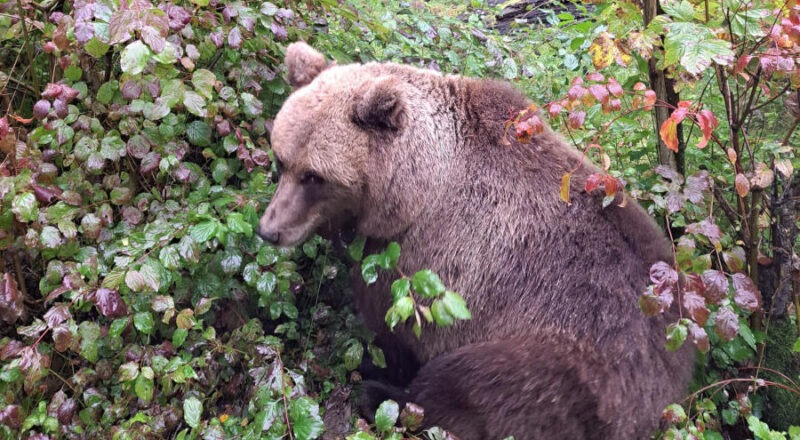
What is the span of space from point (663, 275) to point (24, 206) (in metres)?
2.70

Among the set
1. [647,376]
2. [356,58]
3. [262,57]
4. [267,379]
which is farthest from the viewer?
[356,58]

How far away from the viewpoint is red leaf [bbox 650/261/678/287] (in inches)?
101

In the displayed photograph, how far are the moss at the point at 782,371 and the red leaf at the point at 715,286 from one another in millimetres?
1370

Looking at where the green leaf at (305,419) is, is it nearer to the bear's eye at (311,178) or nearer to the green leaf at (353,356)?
the green leaf at (353,356)

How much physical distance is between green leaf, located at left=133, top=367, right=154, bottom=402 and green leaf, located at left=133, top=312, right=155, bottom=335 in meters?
Answer: 0.20

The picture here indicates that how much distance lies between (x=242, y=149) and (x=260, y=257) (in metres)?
0.69

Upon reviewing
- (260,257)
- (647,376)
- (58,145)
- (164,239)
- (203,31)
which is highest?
(203,31)

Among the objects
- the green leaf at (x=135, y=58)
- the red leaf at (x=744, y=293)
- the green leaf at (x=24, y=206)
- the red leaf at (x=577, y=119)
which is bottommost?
the red leaf at (x=744, y=293)

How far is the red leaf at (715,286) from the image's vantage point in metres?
2.61

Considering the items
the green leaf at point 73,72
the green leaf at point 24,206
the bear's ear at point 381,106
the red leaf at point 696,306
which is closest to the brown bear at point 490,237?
the bear's ear at point 381,106

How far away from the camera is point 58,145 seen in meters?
3.13

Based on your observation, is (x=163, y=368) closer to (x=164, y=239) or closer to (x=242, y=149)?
(x=164, y=239)

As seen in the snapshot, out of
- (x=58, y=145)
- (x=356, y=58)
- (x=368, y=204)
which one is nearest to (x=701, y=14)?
(x=368, y=204)

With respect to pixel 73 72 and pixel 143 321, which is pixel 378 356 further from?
pixel 73 72
